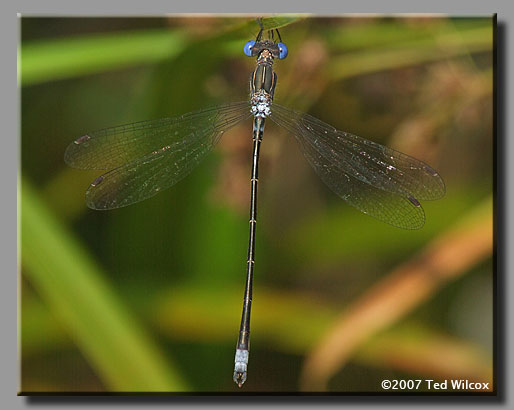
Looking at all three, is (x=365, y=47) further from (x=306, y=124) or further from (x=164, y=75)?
(x=164, y=75)

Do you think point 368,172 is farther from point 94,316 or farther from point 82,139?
point 94,316

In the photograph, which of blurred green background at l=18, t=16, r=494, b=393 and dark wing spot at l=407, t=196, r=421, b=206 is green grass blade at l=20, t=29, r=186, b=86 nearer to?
blurred green background at l=18, t=16, r=494, b=393

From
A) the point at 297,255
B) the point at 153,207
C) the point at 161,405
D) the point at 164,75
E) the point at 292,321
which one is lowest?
the point at 161,405

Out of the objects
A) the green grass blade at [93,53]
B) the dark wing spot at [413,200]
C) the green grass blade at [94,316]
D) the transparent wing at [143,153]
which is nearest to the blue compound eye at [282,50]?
the transparent wing at [143,153]

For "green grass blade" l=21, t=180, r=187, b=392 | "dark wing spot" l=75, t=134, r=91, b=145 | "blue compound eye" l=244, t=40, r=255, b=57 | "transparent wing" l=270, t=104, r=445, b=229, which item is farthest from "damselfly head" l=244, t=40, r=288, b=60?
"green grass blade" l=21, t=180, r=187, b=392

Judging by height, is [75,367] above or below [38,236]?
below

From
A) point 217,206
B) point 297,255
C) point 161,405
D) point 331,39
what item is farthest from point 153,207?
point 331,39
